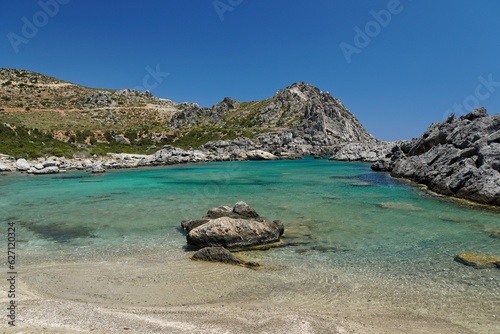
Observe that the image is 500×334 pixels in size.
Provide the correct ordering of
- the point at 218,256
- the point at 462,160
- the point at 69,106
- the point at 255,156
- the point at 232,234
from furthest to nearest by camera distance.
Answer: the point at 69,106, the point at 255,156, the point at 462,160, the point at 232,234, the point at 218,256

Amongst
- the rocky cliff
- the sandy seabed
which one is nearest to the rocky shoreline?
the sandy seabed

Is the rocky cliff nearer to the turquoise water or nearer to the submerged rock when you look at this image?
the turquoise water

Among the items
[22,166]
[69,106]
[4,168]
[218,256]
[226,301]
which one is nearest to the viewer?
[226,301]

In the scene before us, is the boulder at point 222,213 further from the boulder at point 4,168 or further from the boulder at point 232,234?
the boulder at point 4,168

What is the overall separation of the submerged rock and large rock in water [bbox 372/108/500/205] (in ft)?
46.6

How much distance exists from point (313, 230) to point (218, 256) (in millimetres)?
6746

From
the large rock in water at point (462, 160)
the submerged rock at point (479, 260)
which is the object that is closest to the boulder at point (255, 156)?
the large rock in water at point (462, 160)

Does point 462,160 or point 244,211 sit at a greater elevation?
point 462,160

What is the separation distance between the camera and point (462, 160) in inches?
1250

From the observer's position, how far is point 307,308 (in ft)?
30.3

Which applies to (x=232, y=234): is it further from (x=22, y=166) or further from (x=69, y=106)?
(x=69, y=106)

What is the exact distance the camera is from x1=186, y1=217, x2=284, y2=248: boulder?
14828 mm

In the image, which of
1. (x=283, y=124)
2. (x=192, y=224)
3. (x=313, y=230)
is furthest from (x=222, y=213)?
(x=283, y=124)

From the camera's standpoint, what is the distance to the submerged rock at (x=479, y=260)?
12250mm
